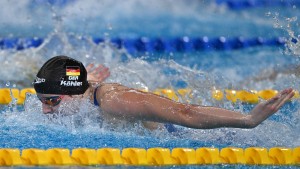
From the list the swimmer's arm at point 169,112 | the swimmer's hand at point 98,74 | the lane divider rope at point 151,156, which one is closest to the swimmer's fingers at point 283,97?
the swimmer's arm at point 169,112

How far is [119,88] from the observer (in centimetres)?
394

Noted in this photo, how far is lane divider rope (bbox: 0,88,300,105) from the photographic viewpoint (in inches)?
200

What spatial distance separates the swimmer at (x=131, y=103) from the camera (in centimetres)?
363

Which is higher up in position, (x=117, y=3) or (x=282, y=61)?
(x=117, y=3)

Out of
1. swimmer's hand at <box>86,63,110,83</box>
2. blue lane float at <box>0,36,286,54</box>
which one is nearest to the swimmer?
swimmer's hand at <box>86,63,110,83</box>

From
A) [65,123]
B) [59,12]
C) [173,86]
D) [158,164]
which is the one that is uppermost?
[59,12]

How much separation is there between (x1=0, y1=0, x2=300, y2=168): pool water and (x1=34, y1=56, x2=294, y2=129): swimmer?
0.38ft

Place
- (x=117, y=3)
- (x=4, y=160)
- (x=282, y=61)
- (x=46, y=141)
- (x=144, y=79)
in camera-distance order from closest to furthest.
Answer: (x=4, y=160), (x=46, y=141), (x=144, y=79), (x=282, y=61), (x=117, y=3)

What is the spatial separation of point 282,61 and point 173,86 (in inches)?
66.8

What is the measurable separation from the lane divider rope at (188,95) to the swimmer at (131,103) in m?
1.11

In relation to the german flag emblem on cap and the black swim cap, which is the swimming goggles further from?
the german flag emblem on cap

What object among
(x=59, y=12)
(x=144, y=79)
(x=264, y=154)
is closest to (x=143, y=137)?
(x=264, y=154)

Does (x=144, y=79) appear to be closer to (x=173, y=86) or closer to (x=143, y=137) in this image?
(x=173, y=86)

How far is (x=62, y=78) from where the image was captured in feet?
12.9
